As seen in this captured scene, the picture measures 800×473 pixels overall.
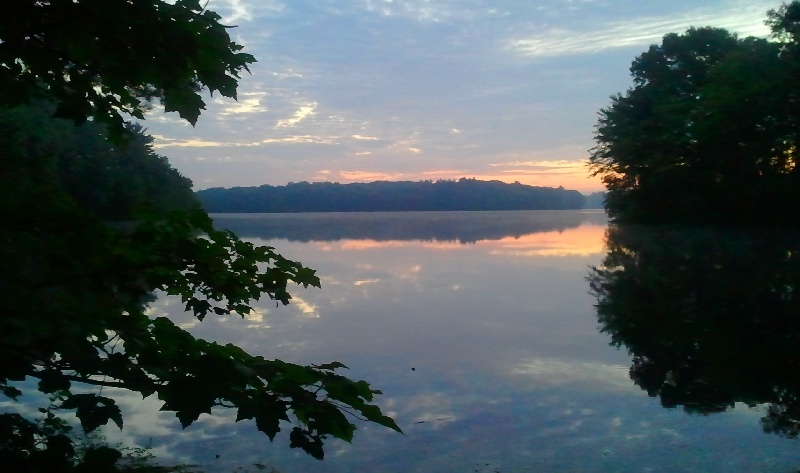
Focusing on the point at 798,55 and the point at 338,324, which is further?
the point at 798,55

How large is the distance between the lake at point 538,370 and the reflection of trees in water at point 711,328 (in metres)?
0.04

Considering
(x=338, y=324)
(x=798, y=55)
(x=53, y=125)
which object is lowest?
(x=338, y=324)

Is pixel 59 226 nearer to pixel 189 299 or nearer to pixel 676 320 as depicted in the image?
pixel 189 299

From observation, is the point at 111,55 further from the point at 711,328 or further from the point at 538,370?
the point at 711,328

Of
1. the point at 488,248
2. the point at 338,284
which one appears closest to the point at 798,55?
the point at 488,248

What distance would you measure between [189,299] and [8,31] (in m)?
1.72

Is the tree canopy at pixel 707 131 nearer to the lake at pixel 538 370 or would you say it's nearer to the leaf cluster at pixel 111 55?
the lake at pixel 538 370

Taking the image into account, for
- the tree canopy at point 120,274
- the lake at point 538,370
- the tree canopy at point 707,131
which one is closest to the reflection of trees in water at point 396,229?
the tree canopy at point 707,131

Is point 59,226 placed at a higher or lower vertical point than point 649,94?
lower

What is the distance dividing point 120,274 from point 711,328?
9.39m

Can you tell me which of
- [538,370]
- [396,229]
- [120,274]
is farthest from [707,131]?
[120,274]

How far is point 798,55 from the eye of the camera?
35.1m

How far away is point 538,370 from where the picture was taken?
8.05m

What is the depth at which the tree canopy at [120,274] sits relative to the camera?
7.78 ft
